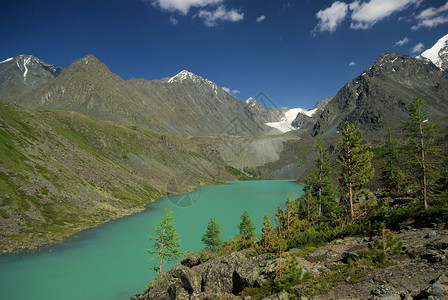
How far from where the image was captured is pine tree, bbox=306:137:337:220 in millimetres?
41872

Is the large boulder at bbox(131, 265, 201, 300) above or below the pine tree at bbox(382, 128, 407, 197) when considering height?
below

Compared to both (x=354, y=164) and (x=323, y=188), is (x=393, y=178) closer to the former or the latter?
(x=323, y=188)

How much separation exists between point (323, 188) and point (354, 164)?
19.1 metres

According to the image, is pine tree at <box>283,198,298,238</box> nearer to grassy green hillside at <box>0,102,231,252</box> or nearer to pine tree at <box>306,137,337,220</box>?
pine tree at <box>306,137,337,220</box>

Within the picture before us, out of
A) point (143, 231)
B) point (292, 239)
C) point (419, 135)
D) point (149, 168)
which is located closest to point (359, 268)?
point (292, 239)

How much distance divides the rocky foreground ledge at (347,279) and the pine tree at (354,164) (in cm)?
648

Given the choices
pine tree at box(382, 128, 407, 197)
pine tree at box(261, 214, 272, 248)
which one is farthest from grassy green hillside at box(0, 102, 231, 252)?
pine tree at box(382, 128, 407, 197)

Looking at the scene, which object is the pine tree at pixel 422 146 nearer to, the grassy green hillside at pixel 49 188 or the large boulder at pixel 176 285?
the large boulder at pixel 176 285

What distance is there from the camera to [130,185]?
362 ft

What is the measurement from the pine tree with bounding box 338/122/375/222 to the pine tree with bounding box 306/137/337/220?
16.2m

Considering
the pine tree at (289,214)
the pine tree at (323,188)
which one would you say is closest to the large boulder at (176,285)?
the pine tree at (289,214)

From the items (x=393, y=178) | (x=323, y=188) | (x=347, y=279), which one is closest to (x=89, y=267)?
(x=347, y=279)

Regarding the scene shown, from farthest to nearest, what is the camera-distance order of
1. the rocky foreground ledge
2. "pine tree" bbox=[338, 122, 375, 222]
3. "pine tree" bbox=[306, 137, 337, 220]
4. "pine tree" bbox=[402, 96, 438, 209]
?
"pine tree" bbox=[306, 137, 337, 220], "pine tree" bbox=[338, 122, 375, 222], "pine tree" bbox=[402, 96, 438, 209], the rocky foreground ledge

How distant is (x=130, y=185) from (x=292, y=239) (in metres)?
98.7
